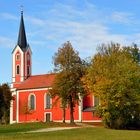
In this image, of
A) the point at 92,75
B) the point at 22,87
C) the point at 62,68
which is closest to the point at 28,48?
the point at 22,87

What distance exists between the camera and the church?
87.0 metres

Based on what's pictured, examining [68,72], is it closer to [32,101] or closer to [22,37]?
[32,101]

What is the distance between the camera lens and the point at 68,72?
6669cm

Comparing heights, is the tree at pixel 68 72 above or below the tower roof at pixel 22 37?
below

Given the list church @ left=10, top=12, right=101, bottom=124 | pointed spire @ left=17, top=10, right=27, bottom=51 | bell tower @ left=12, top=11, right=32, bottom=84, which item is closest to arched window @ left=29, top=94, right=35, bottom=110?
church @ left=10, top=12, right=101, bottom=124

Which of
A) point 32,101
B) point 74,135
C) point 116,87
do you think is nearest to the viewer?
point 74,135

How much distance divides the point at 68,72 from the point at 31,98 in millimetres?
30328

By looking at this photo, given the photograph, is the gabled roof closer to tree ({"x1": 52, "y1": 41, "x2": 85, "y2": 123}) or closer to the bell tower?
the bell tower

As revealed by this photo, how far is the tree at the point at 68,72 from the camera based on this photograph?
66.8 meters

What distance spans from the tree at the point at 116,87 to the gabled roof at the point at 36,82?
3068 cm

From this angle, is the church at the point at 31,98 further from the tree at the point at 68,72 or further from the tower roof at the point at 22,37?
the tree at the point at 68,72

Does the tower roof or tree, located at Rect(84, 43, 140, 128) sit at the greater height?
the tower roof

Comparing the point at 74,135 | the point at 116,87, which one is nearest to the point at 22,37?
the point at 116,87

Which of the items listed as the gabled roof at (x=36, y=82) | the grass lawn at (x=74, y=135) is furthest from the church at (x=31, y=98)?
the grass lawn at (x=74, y=135)
